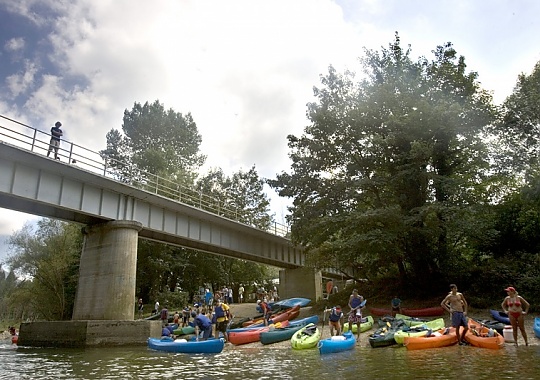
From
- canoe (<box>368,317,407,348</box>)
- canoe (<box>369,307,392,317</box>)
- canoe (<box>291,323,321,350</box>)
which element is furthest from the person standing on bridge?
canoe (<box>369,307,392,317</box>)

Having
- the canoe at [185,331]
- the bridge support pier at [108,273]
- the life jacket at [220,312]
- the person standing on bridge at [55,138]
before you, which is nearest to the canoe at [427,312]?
the life jacket at [220,312]

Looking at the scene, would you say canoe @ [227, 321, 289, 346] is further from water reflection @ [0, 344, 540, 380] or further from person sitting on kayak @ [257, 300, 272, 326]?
water reflection @ [0, 344, 540, 380]

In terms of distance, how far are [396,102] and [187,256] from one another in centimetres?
3045

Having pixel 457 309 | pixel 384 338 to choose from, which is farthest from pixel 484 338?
pixel 384 338

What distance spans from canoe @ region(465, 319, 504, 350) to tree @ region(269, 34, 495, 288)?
8.86 meters

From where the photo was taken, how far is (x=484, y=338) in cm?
1247

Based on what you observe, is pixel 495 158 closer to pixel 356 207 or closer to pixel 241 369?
pixel 356 207

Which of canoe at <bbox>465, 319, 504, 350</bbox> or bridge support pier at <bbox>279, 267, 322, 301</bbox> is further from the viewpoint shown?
bridge support pier at <bbox>279, 267, 322, 301</bbox>

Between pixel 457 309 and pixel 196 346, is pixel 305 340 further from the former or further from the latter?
pixel 457 309

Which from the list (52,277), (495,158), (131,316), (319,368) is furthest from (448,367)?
(52,277)

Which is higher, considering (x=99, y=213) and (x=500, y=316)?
(x=99, y=213)

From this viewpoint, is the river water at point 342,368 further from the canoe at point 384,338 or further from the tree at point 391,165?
the tree at point 391,165

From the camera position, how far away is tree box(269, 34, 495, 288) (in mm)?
23672

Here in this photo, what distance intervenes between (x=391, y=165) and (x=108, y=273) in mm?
18318
